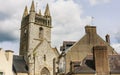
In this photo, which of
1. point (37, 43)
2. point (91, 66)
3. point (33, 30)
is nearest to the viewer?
point (91, 66)

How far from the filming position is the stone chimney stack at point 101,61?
37031 mm

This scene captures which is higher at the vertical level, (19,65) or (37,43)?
(37,43)

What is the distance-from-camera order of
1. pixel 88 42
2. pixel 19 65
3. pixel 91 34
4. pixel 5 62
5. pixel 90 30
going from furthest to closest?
pixel 19 65
pixel 88 42
pixel 91 34
pixel 90 30
pixel 5 62

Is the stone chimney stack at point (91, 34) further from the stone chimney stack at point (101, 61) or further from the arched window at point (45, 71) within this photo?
the arched window at point (45, 71)

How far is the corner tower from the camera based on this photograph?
75.8m

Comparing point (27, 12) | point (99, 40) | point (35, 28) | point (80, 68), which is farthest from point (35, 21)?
point (80, 68)

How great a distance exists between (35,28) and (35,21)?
2089 mm

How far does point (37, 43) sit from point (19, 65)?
8831 millimetres

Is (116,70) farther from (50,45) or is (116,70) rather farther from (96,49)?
(50,45)

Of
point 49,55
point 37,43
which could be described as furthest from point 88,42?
point 37,43

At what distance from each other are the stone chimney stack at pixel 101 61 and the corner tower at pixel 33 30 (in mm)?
38019

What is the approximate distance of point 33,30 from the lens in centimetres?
7669

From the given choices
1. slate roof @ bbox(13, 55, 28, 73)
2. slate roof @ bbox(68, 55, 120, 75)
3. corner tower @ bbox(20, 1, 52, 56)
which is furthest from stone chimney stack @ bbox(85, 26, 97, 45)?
corner tower @ bbox(20, 1, 52, 56)

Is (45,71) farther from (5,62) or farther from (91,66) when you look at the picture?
(91,66)
